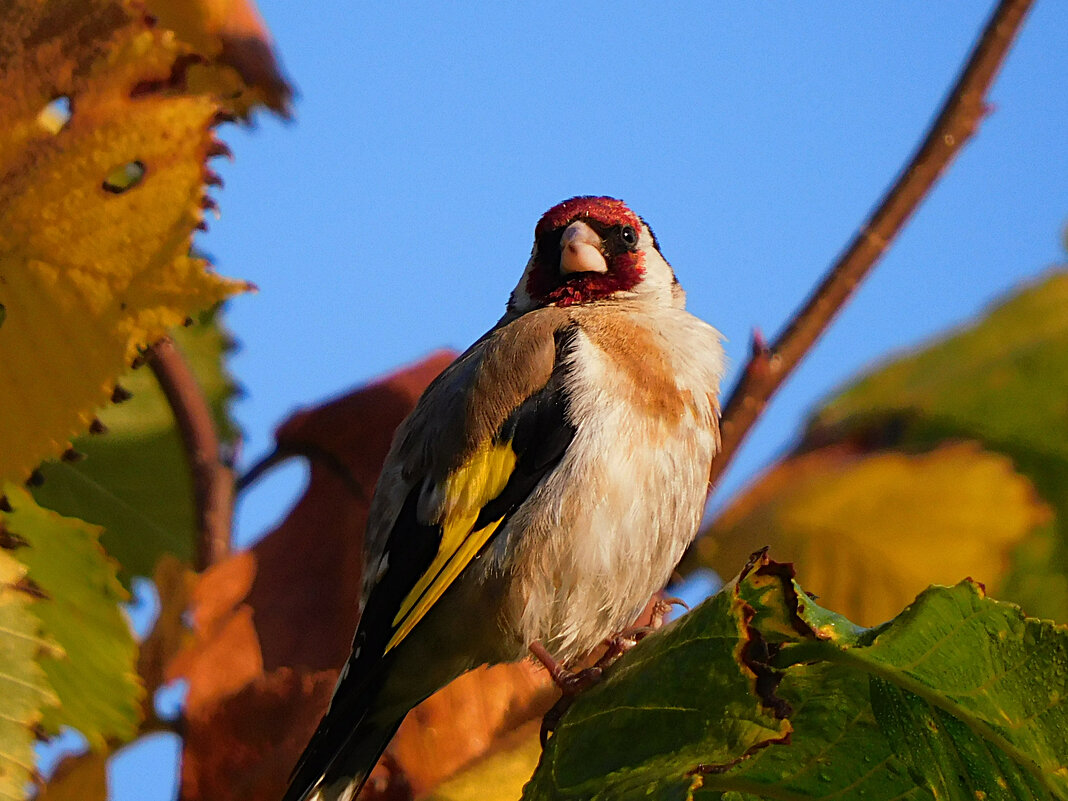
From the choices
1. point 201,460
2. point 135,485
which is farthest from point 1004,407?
point 135,485

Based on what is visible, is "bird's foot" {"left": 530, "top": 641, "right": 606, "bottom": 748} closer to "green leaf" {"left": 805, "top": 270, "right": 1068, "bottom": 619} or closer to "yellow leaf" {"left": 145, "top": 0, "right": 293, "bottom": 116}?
"green leaf" {"left": 805, "top": 270, "right": 1068, "bottom": 619}

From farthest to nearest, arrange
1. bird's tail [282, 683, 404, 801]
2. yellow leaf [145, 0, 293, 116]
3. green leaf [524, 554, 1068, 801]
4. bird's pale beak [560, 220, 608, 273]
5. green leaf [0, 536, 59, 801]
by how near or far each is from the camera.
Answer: bird's pale beak [560, 220, 608, 273]
bird's tail [282, 683, 404, 801]
yellow leaf [145, 0, 293, 116]
green leaf [0, 536, 59, 801]
green leaf [524, 554, 1068, 801]

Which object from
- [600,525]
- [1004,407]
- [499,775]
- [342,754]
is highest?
[1004,407]

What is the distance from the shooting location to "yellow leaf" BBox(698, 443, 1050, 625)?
1.86 meters

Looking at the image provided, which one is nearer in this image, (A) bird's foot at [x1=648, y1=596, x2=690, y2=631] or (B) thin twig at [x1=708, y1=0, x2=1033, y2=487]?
(B) thin twig at [x1=708, y1=0, x2=1033, y2=487]

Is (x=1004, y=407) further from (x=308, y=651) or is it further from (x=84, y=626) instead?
(x=84, y=626)

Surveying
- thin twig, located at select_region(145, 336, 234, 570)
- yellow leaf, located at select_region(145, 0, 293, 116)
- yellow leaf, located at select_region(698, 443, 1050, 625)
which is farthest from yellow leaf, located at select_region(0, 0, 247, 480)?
yellow leaf, located at select_region(698, 443, 1050, 625)

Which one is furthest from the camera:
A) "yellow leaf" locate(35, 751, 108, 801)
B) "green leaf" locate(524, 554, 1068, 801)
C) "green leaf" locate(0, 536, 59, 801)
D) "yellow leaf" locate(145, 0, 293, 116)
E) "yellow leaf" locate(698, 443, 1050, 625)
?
"yellow leaf" locate(698, 443, 1050, 625)

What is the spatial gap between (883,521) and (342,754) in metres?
1.08

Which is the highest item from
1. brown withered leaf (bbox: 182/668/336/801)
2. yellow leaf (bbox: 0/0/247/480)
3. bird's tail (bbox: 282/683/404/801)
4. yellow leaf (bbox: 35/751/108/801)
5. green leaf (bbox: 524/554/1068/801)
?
yellow leaf (bbox: 0/0/247/480)

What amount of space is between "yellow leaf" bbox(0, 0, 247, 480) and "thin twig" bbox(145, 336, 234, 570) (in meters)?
0.33

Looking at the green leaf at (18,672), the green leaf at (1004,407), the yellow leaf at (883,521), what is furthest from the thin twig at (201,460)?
the green leaf at (1004,407)

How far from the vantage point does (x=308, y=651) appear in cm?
191

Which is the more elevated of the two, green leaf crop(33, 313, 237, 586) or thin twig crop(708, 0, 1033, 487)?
thin twig crop(708, 0, 1033, 487)
